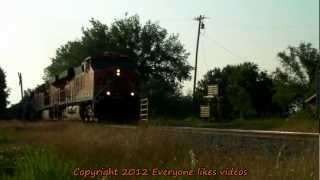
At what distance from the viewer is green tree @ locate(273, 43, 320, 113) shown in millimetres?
79312

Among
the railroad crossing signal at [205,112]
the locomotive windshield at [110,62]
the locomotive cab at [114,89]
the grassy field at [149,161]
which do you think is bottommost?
the grassy field at [149,161]

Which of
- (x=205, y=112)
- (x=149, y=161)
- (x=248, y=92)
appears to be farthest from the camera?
(x=248, y=92)

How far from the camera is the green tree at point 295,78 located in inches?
3123

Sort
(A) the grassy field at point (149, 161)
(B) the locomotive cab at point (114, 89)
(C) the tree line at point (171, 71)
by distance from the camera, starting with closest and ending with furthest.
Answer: (A) the grassy field at point (149, 161) → (B) the locomotive cab at point (114, 89) → (C) the tree line at point (171, 71)

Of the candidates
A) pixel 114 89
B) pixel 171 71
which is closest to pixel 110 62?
pixel 114 89

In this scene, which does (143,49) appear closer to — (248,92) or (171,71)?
(171,71)

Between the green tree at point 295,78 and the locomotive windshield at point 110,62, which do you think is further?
the green tree at point 295,78

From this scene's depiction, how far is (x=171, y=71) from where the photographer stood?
75.1 meters

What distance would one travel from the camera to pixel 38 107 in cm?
5388

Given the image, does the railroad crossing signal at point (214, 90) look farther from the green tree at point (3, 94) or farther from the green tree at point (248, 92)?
the green tree at point (248, 92)

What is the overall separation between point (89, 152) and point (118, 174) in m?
2.96

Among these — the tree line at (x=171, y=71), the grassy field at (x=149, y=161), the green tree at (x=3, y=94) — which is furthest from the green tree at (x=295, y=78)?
the grassy field at (x=149, y=161)

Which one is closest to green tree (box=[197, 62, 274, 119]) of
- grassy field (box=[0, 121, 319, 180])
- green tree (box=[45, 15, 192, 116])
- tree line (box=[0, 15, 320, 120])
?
tree line (box=[0, 15, 320, 120])

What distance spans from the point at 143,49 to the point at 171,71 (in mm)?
4385
